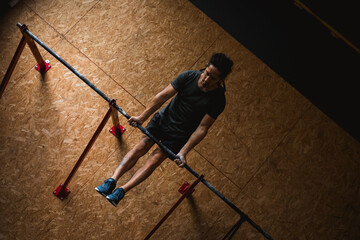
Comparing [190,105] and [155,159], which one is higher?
[190,105]

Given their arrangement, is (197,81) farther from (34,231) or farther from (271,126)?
(34,231)

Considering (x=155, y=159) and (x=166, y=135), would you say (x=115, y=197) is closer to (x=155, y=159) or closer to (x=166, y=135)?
(x=155, y=159)

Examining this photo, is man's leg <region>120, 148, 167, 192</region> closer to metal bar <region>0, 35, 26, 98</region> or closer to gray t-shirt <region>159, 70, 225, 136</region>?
gray t-shirt <region>159, 70, 225, 136</region>

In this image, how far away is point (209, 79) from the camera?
141 inches

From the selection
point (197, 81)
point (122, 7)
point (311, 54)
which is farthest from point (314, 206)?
point (122, 7)

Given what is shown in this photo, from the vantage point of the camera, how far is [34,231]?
13.9ft

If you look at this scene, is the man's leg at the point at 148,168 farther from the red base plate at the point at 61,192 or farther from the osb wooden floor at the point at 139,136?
the red base plate at the point at 61,192

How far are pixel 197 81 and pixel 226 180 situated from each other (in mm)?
1401

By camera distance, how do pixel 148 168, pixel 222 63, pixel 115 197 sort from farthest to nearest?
pixel 148 168 < pixel 115 197 < pixel 222 63

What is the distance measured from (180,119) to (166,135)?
203 mm

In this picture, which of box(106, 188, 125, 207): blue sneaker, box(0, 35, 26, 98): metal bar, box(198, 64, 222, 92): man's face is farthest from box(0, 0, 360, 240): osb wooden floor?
box(198, 64, 222, 92): man's face

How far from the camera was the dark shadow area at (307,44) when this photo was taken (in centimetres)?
395

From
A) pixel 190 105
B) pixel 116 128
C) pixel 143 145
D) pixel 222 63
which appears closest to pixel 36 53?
pixel 116 128

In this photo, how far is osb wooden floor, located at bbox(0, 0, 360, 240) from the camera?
4379 millimetres
